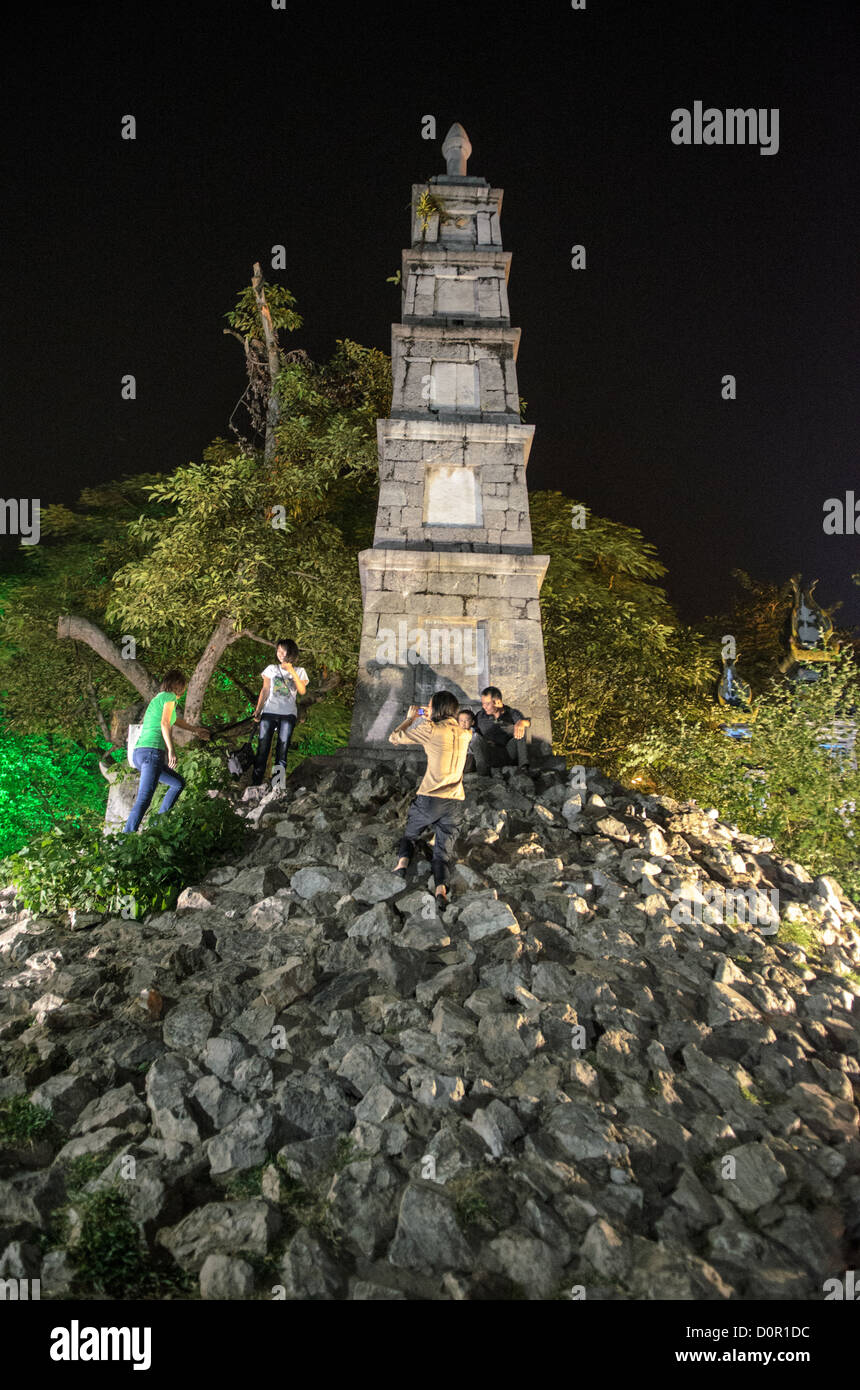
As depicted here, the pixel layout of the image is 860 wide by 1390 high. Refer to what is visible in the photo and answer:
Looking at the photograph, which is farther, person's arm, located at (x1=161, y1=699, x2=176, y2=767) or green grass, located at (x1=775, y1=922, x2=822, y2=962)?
person's arm, located at (x1=161, y1=699, x2=176, y2=767)

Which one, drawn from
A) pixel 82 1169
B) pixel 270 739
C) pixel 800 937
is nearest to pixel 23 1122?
pixel 82 1169

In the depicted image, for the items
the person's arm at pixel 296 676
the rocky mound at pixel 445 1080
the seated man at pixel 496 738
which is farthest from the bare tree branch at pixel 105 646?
the rocky mound at pixel 445 1080

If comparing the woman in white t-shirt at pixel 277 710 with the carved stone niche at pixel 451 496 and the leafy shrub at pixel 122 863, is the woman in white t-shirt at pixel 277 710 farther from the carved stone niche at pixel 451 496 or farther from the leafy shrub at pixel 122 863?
the carved stone niche at pixel 451 496

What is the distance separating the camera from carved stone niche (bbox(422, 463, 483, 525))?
47.7ft

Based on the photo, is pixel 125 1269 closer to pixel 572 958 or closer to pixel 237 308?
pixel 572 958

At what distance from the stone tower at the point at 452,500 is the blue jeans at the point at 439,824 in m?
4.61

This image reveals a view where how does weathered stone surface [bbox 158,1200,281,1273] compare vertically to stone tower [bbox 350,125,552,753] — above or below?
below

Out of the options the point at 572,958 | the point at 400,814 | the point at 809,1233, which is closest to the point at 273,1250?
the point at 809,1233

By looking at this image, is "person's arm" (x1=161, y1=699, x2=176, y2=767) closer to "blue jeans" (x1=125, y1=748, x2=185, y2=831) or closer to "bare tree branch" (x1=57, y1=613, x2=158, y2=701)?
"blue jeans" (x1=125, y1=748, x2=185, y2=831)

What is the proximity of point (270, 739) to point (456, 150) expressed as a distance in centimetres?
1327

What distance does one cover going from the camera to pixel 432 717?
8242 millimetres

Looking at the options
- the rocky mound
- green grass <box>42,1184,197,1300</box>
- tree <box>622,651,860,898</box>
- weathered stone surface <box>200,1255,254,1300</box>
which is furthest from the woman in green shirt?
tree <box>622,651,860,898</box>

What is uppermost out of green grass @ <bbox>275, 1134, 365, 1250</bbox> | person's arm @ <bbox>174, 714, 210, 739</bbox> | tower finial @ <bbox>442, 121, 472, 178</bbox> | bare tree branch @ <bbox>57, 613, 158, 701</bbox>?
tower finial @ <bbox>442, 121, 472, 178</bbox>

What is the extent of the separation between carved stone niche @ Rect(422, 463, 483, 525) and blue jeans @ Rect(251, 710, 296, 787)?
4.84 meters
